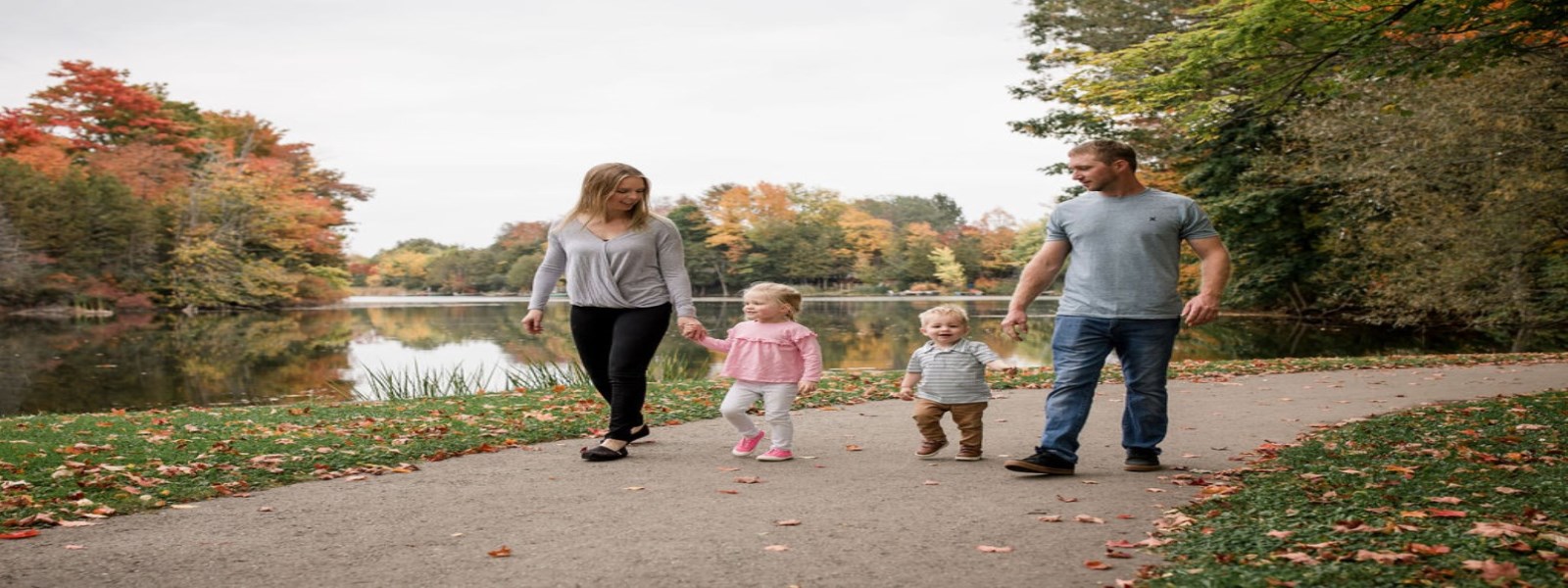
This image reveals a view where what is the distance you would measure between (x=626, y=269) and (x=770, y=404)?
105 centimetres

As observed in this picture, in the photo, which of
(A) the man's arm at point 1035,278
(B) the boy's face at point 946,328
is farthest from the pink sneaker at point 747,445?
(A) the man's arm at point 1035,278

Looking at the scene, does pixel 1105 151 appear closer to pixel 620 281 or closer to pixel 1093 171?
pixel 1093 171

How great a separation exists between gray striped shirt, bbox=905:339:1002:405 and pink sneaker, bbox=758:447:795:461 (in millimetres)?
788

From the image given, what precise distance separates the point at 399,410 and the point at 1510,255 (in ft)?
65.0

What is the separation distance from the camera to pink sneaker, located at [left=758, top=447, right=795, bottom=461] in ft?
18.9

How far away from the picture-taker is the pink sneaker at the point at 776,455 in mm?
5754

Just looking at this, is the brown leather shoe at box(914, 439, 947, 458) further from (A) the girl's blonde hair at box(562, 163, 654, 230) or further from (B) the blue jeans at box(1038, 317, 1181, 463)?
(A) the girl's blonde hair at box(562, 163, 654, 230)

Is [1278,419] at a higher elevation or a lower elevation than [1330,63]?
lower

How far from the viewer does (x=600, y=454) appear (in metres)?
5.74

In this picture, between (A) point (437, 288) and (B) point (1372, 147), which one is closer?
(B) point (1372, 147)

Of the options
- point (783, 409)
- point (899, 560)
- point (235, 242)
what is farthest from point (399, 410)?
point (235, 242)

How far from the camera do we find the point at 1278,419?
736 cm

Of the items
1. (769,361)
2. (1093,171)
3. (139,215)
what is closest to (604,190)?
(769,361)

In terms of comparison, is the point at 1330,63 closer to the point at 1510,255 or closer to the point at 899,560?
the point at 899,560
